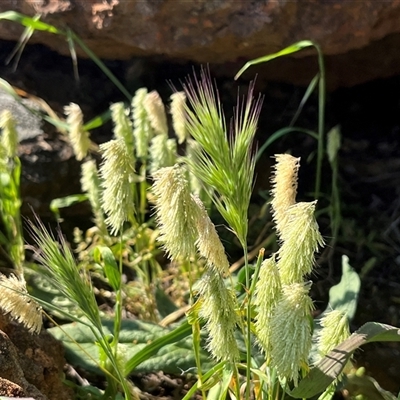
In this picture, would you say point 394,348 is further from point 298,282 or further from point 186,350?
point 298,282

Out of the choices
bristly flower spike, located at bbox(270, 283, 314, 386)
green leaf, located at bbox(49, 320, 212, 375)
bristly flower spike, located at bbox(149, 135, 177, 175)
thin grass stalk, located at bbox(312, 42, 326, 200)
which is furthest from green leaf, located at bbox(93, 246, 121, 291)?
thin grass stalk, located at bbox(312, 42, 326, 200)

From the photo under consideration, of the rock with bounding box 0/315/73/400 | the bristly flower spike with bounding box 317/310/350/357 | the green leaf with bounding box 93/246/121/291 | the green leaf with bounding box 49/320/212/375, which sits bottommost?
the green leaf with bounding box 49/320/212/375

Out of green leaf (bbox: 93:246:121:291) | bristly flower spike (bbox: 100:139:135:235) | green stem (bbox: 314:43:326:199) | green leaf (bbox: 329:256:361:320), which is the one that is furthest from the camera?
green stem (bbox: 314:43:326:199)

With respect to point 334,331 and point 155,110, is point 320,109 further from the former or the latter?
point 334,331

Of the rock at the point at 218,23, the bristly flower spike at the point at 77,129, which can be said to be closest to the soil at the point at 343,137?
the rock at the point at 218,23

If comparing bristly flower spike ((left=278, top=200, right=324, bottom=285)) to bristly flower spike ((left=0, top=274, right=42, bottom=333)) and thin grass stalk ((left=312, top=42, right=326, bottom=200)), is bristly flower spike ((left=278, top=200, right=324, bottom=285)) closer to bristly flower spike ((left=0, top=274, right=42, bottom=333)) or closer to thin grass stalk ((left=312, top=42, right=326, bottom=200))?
bristly flower spike ((left=0, top=274, right=42, bottom=333))

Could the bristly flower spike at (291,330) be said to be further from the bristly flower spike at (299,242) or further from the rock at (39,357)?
the rock at (39,357)
